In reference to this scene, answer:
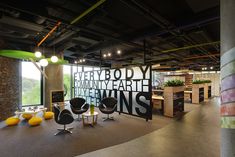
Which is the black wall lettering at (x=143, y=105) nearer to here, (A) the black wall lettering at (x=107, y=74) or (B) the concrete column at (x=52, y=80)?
(A) the black wall lettering at (x=107, y=74)

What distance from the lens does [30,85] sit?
7.76m

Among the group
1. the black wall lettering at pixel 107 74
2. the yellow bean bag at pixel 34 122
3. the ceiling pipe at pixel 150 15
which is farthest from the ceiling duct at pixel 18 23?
the black wall lettering at pixel 107 74

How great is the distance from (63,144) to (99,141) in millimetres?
923

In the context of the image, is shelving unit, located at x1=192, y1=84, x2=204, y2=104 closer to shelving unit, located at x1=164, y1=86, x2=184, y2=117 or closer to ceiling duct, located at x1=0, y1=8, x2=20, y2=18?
shelving unit, located at x1=164, y1=86, x2=184, y2=117

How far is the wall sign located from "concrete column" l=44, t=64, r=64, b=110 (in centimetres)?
201

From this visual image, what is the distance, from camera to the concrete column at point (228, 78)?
3.25ft

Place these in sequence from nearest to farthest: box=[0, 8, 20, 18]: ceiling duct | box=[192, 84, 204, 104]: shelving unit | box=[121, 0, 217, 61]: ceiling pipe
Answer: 1. box=[121, 0, 217, 61]: ceiling pipe
2. box=[0, 8, 20, 18]: ceiling duct
3. box=[192, 84, 204, 104]: shelving unit

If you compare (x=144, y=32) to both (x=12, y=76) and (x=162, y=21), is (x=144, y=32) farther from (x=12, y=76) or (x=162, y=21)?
(x=12, y=76)

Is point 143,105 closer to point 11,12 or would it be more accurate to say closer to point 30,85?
point 11,12

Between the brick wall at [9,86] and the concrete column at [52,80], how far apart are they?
131 cm

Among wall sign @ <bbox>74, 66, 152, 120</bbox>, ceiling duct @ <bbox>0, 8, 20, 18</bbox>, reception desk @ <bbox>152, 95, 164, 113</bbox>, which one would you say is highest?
ceiling duct @ <bbox>0, 8, 20, 18</bbox>

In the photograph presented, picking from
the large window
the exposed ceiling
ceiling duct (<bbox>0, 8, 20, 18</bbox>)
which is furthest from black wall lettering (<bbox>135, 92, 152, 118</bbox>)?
the large window

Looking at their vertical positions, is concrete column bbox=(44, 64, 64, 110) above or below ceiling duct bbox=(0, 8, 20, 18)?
below

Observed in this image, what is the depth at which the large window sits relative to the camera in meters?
7.49
